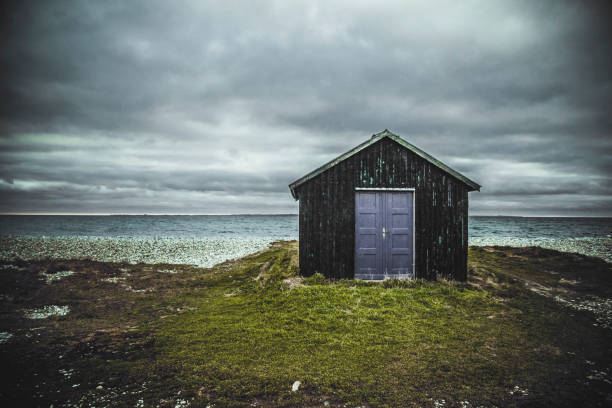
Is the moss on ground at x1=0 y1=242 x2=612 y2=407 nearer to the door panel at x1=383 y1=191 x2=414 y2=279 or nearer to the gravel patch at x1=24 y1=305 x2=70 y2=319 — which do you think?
the gravel patch at x1=24 y1=305 x2=70 y2=319

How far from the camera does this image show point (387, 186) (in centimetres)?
1140

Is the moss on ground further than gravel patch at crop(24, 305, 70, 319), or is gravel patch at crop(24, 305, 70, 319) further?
gravel patch at crop(24, 305, 70, 319)

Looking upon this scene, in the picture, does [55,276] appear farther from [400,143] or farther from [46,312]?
[400,143]

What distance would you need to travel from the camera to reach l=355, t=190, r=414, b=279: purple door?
37.2ft

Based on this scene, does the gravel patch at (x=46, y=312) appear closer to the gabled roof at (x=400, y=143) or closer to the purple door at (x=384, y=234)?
the gabled roof at (x=400, y=143)

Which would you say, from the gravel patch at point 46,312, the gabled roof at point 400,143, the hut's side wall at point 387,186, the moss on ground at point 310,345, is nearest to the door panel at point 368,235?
the hut's side wall at point 387,186

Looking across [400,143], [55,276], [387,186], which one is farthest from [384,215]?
[55,276]

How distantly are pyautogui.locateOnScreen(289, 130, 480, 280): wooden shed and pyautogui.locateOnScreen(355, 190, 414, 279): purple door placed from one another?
4 cm

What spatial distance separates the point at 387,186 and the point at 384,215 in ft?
3.56

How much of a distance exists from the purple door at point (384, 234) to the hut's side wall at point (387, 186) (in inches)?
9.8

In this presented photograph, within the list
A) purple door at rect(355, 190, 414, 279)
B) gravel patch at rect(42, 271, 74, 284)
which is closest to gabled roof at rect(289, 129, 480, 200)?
purple door at rect(355, 190, 414, 279)

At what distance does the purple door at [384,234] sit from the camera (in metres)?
11.3

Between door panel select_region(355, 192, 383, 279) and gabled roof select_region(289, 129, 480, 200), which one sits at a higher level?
gabled roof select_region(289, 129, 480, 200)

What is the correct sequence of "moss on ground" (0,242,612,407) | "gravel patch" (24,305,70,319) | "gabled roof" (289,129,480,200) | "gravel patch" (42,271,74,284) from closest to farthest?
"moss on ground" (0,242,612,407), "gravel patch" (24,305,70,319), "gabled roof" (289,129,480,200), "gravel patch" (42,271,74,284)
